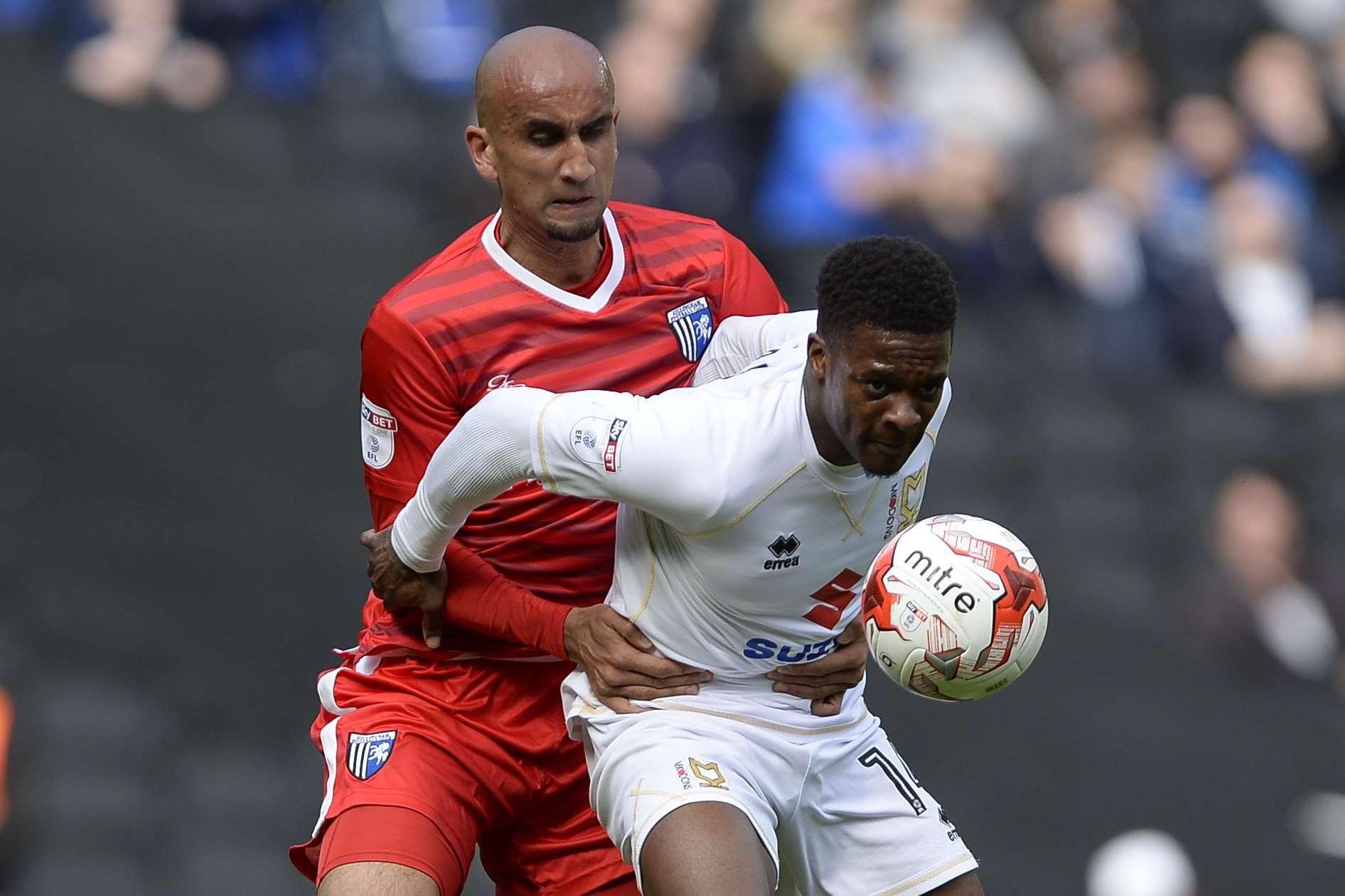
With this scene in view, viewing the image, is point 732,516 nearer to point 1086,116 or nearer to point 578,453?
point 578,453

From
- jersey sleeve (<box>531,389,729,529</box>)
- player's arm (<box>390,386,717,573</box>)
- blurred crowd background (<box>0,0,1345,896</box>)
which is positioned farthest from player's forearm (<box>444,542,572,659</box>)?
blurred crowd background (<box>0,0,1345,896</box>)

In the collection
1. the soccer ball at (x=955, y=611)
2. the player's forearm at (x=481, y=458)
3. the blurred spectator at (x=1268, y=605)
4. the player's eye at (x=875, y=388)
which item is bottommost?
the blurred spectator at (x=1268, y=605)

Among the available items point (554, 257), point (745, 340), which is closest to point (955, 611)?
point (745, 340)

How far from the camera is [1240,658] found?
8.53 meters

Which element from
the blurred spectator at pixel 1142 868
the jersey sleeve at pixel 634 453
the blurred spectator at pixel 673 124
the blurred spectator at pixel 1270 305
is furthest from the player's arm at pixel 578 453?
the blurred spectator at pixel 1270 305

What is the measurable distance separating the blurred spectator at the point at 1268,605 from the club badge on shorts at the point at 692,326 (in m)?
4.75

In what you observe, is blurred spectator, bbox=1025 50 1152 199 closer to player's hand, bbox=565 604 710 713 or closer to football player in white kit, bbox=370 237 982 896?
football player in white kit, bbox=370 237 982 896

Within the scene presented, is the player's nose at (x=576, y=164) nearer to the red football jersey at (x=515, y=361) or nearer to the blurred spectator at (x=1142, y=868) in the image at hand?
the red football jersey at (x=515, y=361)

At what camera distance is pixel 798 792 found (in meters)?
4.15

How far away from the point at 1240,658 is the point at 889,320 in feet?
17.8

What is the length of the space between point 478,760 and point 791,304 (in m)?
4.38

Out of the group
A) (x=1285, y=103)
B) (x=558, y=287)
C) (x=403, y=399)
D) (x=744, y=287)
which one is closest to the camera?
(x=403, y=399)

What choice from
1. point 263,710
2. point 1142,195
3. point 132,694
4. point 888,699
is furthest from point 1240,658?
point 132,694

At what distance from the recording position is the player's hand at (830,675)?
419 centimetres
